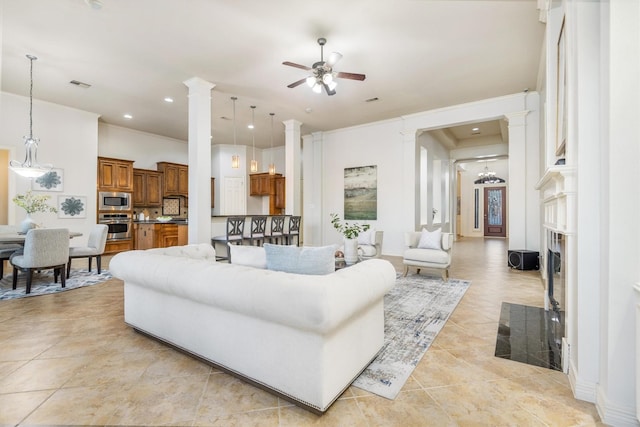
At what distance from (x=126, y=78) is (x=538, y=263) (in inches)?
312

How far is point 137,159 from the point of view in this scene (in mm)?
8211

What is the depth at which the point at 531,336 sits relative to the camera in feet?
8.79

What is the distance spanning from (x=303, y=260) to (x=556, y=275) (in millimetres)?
2537

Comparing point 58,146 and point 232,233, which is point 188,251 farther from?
point 58,146

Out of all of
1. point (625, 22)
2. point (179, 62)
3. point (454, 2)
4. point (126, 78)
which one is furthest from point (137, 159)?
point (625, 22)

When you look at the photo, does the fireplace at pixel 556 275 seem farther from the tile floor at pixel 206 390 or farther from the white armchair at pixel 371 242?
the white armchair at pixel 371 242

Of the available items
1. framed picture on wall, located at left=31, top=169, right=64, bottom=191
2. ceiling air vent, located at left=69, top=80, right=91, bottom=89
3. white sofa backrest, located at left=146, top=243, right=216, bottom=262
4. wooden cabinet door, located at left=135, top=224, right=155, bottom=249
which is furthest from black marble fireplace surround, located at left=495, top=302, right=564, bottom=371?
framed picture on wall, located at left=31, top=169, right=64, bottom=191

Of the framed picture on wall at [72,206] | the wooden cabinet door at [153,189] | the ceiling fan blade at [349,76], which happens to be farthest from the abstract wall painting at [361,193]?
the framed picture on wall at [72,206]

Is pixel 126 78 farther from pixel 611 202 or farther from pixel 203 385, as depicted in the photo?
pixel 611 202

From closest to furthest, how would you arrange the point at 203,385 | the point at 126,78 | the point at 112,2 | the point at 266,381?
the point at 266,381 → the point at 203,385 → the point at 112,2 → the point at 126,78

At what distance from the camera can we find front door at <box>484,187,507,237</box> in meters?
13.1

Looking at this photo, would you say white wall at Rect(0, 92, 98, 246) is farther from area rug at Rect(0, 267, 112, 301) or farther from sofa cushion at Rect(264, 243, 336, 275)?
sofa cushion at Rect(264, 243, 336, 275)

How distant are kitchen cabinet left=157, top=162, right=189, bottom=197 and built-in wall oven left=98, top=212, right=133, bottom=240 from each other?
4.46 ft

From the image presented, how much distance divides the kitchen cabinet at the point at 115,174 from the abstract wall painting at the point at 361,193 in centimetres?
553
